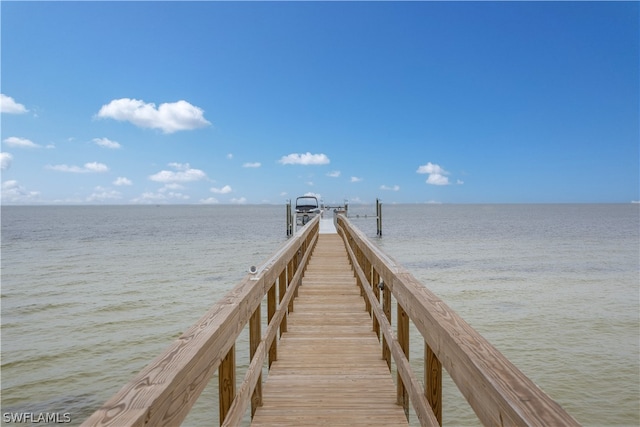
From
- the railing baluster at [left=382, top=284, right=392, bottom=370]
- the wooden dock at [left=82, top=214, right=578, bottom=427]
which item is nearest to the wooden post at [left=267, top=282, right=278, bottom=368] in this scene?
the wooden dock at [left=82, top=214, right=578, bottom=427]

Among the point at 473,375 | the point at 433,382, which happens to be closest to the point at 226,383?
the point at 433,382

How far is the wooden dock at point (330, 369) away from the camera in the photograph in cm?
119

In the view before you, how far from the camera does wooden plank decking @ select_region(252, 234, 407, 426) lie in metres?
2.94

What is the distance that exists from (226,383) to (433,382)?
45.9 inches

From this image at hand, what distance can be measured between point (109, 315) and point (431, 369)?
11.4m

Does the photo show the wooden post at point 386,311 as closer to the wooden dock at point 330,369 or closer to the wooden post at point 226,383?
the wooden dock at point 330,369

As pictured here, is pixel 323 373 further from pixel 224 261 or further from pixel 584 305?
pixel 224 261

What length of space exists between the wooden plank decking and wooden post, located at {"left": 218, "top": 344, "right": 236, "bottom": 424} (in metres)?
0.92

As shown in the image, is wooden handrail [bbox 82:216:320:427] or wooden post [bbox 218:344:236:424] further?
wooden post [bbox 218:344:236:424]

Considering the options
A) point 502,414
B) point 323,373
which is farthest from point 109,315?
point 502,414

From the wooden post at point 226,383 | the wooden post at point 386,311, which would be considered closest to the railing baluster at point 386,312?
the wooden post at point 386,311

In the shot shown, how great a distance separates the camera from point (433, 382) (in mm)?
2082

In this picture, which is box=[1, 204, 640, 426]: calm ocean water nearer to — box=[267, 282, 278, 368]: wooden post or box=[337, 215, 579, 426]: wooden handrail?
box=[267, 282, 278, 368]: wooden post

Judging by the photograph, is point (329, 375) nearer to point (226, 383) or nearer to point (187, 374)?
point (226, 383)
